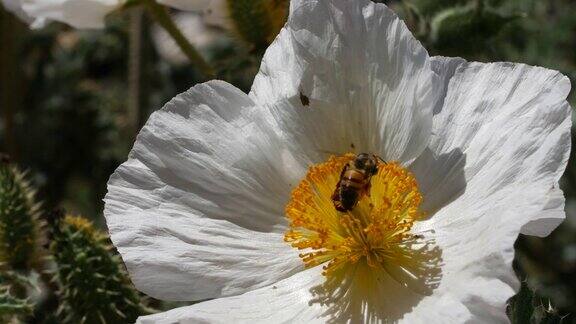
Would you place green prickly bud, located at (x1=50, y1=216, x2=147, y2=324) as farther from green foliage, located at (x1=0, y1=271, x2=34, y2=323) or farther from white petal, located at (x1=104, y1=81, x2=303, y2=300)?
white petal, located at (x1=104, y1=81, x2=303, y2=300)

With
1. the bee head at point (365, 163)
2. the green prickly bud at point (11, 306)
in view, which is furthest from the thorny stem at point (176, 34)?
Result: the green prickly bud at point (11, 306)

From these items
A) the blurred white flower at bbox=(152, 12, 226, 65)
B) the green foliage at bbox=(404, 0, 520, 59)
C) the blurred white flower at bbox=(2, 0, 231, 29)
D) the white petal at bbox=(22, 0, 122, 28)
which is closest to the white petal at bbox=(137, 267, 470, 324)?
the green foliage at bbox=(404, 0, 520, 59)

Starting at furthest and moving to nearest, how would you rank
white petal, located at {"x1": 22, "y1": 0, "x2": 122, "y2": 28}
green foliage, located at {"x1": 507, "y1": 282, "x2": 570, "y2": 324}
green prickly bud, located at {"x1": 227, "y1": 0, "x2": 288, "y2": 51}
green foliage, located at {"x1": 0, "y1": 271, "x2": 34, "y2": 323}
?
white petal, located at {"x1": 22, "y1": 0, "x2": 122, "y2": 28}
green prickly bud, located at {"x1": 227, "y1": 0, "x2": 288, "y2": 51}
green foliage, located at {"x1": 0, "y1": 271, "x2": 34, "y2": 323}
green foliage, located at {"x1": 507, "y1": 282, "x2": 570, "y2": 324}

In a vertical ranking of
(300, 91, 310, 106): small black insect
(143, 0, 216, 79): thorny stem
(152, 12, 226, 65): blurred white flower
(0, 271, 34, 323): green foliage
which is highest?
(152, 12, 226, 65): blurred white flower

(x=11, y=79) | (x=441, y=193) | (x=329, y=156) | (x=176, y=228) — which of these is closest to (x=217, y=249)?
(x=176, y=228)

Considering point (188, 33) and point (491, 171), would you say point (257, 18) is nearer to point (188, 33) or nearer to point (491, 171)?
point (491, 171)

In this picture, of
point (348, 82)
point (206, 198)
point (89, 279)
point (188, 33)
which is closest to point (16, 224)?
point (89, 279)

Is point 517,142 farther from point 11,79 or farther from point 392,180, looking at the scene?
point 11,79
